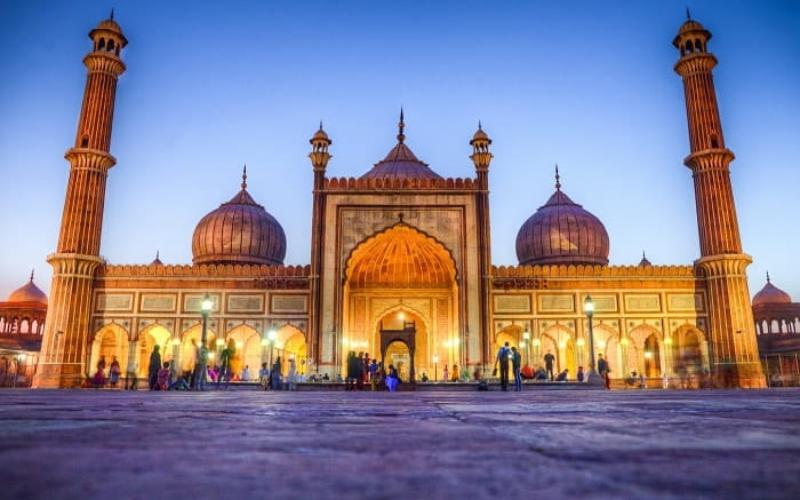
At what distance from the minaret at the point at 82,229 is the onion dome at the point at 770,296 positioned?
28.6 meters

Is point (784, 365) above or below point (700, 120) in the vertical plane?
below

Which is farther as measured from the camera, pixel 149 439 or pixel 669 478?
pixel 149 439

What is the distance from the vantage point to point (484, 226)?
18406 millimetres

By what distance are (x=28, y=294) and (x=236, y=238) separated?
14.6 meters

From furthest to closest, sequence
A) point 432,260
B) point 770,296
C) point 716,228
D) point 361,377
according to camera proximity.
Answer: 1. point 770,296
2. point 432,260
3. point 716,228
4. point 361,377

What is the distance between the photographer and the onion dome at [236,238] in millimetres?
23719

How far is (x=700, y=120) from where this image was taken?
64.1 feet

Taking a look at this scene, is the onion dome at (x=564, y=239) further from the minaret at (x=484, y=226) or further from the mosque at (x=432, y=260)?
the minaret at (x=484, y=226)

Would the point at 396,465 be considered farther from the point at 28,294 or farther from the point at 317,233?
the point at 28,294

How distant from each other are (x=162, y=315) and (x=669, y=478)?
19.5m

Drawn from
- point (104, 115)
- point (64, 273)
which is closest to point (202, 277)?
point (64, 273)

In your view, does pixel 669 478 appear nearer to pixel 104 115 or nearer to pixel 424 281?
pixel 424 281

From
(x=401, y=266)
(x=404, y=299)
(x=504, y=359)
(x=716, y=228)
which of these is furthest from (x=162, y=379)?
(x=716, y=228)

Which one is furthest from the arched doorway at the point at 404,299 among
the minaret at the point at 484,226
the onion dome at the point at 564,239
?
the onion dome at the point at 564,239
